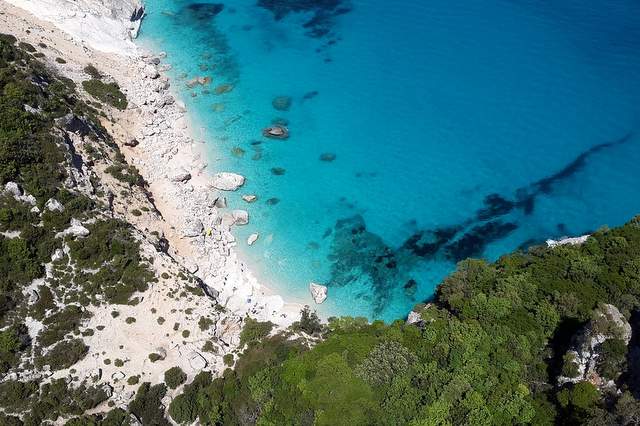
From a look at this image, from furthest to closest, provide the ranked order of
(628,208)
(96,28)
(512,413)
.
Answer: (96,28), (628,208), (512,413)

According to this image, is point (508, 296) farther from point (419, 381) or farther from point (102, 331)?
point (102, 331)

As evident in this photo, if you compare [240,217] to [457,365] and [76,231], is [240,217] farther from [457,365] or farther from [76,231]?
[457,365]

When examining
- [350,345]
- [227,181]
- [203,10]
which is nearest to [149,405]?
[350,345]

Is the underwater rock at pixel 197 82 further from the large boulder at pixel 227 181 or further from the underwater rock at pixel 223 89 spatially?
the large boulder at pixel 227 181

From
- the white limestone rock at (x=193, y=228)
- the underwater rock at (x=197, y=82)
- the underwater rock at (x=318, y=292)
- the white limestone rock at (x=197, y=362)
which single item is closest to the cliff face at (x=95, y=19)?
the underwater rock at (x=197, y=82)

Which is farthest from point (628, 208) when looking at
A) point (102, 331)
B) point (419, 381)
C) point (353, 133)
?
point (102, 331)

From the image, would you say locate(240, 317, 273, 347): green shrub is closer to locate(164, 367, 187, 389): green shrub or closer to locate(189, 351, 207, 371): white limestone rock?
locate(189, 351, 207, 371): white limestone rock

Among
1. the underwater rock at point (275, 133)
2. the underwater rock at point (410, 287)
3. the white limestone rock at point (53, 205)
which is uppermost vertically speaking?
the white limestone rock at point (53, 205)
